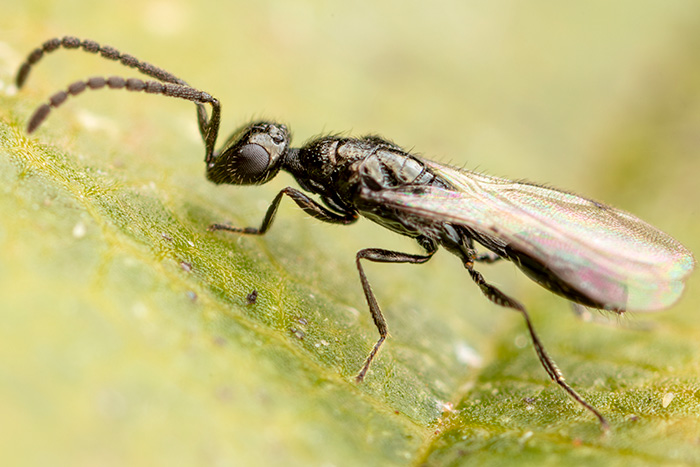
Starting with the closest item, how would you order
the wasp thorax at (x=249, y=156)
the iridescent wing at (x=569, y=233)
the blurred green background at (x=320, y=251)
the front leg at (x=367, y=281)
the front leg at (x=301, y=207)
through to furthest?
the blurred green background at (x=320, y=251), the iridescent wing at (x=569, y=233), the front leg at (x=367, y=281), the front leg at (x=301, y=207), the wasp thorax at (x=249, y=156)

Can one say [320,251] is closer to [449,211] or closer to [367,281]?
[367,281]

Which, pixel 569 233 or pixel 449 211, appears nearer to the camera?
pixel 569 233

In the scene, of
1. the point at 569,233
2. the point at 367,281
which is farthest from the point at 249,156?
the point at 569,233

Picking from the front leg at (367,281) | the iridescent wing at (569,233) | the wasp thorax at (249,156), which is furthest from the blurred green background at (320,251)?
the iridescent wing at (569,233)

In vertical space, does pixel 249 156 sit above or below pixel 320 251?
above

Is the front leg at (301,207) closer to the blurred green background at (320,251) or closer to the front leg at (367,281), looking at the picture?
the blurred green background at (320,251)

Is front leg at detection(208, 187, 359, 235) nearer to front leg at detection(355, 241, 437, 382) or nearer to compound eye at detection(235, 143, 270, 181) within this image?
compound eye at detection(235, 143, 270, 181)

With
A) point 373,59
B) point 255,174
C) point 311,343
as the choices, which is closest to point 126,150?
point 255,174

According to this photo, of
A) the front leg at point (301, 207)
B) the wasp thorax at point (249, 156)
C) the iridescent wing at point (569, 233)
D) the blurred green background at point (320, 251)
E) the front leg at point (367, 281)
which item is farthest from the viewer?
the wasp thorax at point (249, 156)
